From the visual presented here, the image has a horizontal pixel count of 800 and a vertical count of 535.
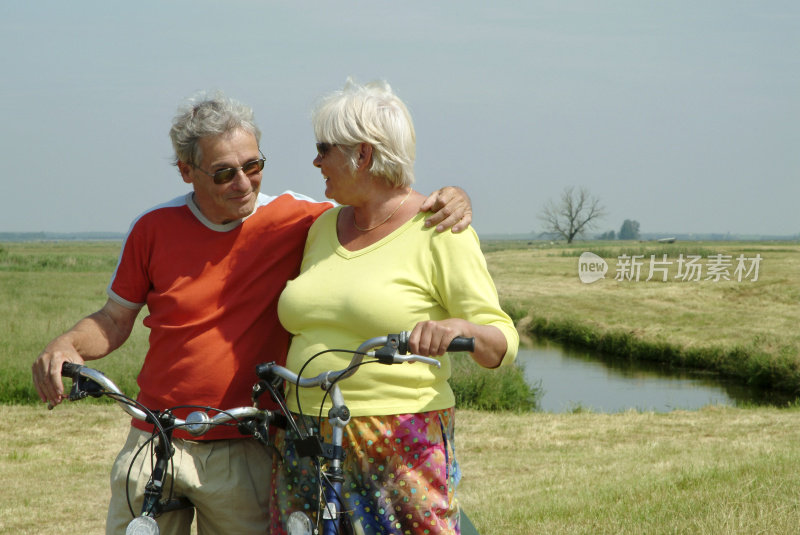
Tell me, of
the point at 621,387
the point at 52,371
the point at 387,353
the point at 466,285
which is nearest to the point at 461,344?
the point at 387,353

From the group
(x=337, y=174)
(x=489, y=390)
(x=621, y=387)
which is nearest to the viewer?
(x=337, y=174)

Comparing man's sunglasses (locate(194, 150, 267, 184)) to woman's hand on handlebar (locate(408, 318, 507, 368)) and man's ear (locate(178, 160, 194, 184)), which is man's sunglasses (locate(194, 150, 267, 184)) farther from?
woman's hand on handlebar (locate(408, 318, 507, 368))

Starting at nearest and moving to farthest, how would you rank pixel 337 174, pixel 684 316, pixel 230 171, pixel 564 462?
pixel 337 174 < pixel 230 171 < pixel 564 462 < pixel 684 316

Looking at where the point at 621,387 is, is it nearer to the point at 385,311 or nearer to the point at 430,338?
the point at 385,311

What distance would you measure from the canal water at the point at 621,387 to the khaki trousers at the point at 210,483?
12.2 metres

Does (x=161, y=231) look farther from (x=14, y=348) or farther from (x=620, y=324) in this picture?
(x=620, y=324)

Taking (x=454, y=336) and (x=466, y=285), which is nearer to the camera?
(x=454, y=336)

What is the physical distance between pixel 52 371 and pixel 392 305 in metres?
1.11

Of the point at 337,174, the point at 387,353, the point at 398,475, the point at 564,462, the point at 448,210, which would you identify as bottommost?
the point at 564,462

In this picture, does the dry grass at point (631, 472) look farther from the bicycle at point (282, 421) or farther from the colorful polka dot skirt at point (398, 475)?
the bicycle at point (282, 421)

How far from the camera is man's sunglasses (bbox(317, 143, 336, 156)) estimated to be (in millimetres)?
2551

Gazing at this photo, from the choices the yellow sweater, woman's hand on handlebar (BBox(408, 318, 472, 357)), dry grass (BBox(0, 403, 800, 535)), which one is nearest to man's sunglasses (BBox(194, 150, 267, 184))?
the yellow sweater

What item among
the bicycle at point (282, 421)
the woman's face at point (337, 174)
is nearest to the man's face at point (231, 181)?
the woman's face at point (337, 174)

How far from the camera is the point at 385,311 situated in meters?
2.45
